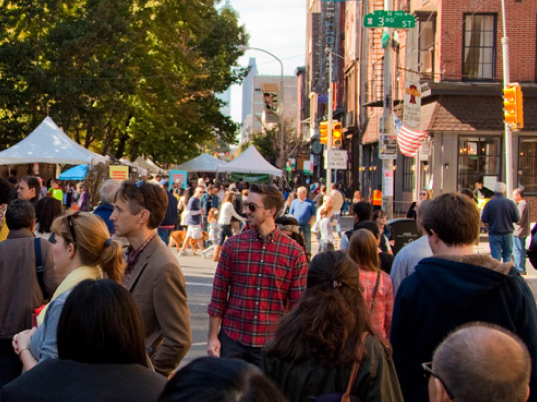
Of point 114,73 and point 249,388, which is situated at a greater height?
point 114,73

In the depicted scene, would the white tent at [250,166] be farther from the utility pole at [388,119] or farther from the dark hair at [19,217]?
the dark hair at [19,217]

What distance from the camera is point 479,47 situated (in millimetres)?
27984

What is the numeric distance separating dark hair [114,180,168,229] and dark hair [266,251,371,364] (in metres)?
1.23

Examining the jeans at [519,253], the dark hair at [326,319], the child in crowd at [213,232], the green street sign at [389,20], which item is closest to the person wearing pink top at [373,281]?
the dark hair at [326,319]

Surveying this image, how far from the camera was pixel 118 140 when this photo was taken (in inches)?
2041

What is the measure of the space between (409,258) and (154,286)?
2.35 meters

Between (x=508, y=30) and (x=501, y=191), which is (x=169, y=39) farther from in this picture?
(x=501, y=191)

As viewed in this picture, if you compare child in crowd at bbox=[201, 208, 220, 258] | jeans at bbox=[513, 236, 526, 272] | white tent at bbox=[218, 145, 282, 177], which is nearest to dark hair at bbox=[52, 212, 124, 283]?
jeans at bbox=[513, 236, 526, 272]

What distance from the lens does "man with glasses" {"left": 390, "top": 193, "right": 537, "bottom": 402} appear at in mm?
Answer: 3654

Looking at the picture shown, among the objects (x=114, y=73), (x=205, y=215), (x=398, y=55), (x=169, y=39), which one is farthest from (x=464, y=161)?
(x=169, y=39)

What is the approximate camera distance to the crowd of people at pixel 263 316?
2.30 m

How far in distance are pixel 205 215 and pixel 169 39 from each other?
21.7m

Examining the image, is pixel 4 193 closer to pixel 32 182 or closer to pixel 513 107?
pixel 32 182

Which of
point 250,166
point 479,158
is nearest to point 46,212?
point 479,158
